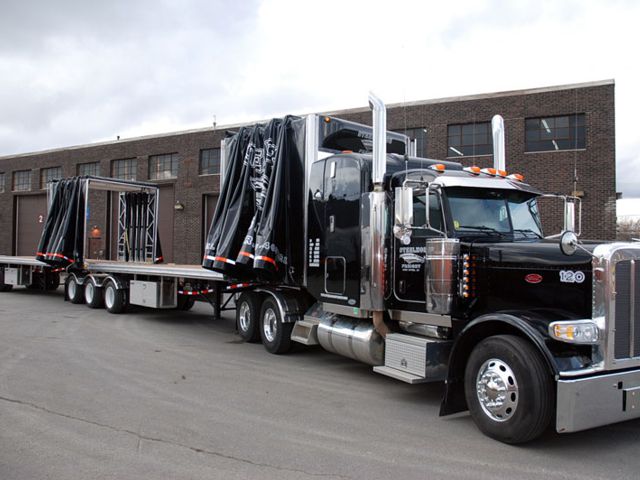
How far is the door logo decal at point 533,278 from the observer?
16.7 feet

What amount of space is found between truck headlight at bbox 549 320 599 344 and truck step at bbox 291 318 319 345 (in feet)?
13.7

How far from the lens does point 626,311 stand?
4727 mm

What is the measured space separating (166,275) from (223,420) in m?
7.39

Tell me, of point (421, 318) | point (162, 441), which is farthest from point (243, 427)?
point (421, 318)

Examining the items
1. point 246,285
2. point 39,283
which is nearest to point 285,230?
point 246,285

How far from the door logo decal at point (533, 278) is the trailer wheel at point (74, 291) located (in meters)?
13.8

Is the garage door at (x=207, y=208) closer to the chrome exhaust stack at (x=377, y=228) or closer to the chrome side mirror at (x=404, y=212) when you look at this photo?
the chrome exhaust stack at (x=377, y=228)

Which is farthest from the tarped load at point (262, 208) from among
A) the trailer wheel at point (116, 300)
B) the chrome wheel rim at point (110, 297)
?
the chrome wheel rim at point (110, 297)

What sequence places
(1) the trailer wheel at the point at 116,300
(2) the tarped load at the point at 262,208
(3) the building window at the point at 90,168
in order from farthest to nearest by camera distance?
(3) the building window at the point at 90,168 < (1) the trailer wheel at the point at 116,300 < (2) the tarped load at the point at 262,208

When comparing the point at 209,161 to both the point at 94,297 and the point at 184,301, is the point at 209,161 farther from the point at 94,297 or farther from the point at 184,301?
the point at 184,301

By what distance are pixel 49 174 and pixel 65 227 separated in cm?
2367

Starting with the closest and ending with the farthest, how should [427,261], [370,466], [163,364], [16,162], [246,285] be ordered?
[370,466]
[427,261]
[163,364]
[246,285]
[16,162]

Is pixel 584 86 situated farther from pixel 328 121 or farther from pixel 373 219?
pixel 373 219

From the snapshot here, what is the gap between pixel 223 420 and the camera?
18.1 feet
